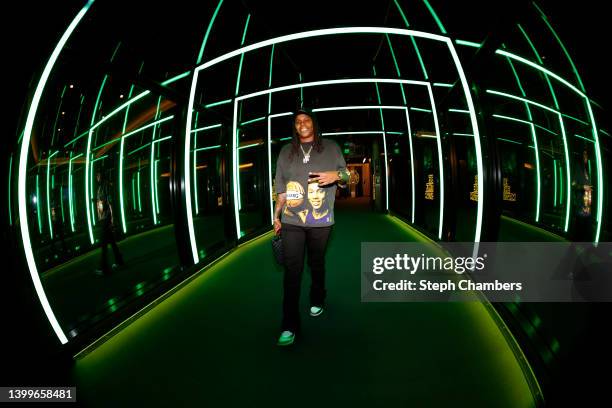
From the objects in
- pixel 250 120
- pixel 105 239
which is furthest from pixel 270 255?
pixel 250 120

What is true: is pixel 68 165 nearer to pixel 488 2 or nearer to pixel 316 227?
pixel 316 227

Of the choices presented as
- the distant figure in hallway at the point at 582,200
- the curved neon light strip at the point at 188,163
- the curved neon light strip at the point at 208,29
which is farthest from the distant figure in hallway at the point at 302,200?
the curved neon light strip at the point at 208,29

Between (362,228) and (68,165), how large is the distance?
810cm

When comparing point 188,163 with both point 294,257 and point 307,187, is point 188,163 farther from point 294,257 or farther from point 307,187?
point 294,257

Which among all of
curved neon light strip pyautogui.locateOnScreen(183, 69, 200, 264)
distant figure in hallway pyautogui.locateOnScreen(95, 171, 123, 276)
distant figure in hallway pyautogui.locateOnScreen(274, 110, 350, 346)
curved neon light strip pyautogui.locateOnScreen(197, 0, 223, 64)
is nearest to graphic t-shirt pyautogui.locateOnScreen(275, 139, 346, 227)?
distant figure in hallway pyautogui.locateOnScreen(274, 110, 350, 346)

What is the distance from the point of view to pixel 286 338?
2.19 meters

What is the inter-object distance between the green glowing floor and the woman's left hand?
4.30 ft

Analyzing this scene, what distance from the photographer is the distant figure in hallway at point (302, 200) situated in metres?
2.20

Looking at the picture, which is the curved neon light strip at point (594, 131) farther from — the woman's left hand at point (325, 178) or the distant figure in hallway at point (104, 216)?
the distant figure in hallway at point (104, 216)

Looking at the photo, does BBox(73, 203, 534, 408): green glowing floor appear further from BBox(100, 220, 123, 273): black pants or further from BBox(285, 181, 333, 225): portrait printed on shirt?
BBox(100, 220, 123, 273): black pants

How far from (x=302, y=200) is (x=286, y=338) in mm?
1113

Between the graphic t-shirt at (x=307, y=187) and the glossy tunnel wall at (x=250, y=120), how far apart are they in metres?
1.72

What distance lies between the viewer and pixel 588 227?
3.39 meters

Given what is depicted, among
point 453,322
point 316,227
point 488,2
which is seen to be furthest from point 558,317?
point 488,2
